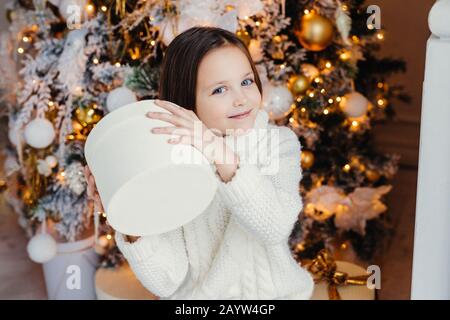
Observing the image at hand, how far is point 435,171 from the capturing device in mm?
768

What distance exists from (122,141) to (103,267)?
2.91 ft

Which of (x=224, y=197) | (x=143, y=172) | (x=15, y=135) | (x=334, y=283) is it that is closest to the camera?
(x=143, y=172)

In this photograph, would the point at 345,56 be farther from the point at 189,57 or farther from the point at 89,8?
the point at 189,57

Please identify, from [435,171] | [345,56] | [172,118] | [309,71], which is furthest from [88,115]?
[435,171]

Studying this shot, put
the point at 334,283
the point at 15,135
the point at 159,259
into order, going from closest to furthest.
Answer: the point at 159,259, the point at 334,283, the point at 15,135

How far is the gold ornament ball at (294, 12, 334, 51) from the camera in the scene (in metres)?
1.47

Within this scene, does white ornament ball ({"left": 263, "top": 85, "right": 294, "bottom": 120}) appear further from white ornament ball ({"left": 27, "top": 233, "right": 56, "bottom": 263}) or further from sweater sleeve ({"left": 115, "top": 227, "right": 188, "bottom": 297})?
white ornament ball ({"left": 27, "top": 233, "right": 56, "bottom": 263})

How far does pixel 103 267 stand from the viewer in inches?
63.0

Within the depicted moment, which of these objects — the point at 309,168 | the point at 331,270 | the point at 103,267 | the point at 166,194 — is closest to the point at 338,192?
the point at 309,168

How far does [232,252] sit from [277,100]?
1.33 feet

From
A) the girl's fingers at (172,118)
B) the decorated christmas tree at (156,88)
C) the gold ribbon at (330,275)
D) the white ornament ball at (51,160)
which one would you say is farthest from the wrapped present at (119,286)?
the girl's fingers at (172,118)

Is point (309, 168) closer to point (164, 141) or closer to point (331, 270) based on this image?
point (331, 270)

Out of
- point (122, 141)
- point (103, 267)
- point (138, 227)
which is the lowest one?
point (103, 267)

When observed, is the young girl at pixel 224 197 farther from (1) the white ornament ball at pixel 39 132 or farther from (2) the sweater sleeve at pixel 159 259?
(1) the white ornament ball at pixel 39 132
